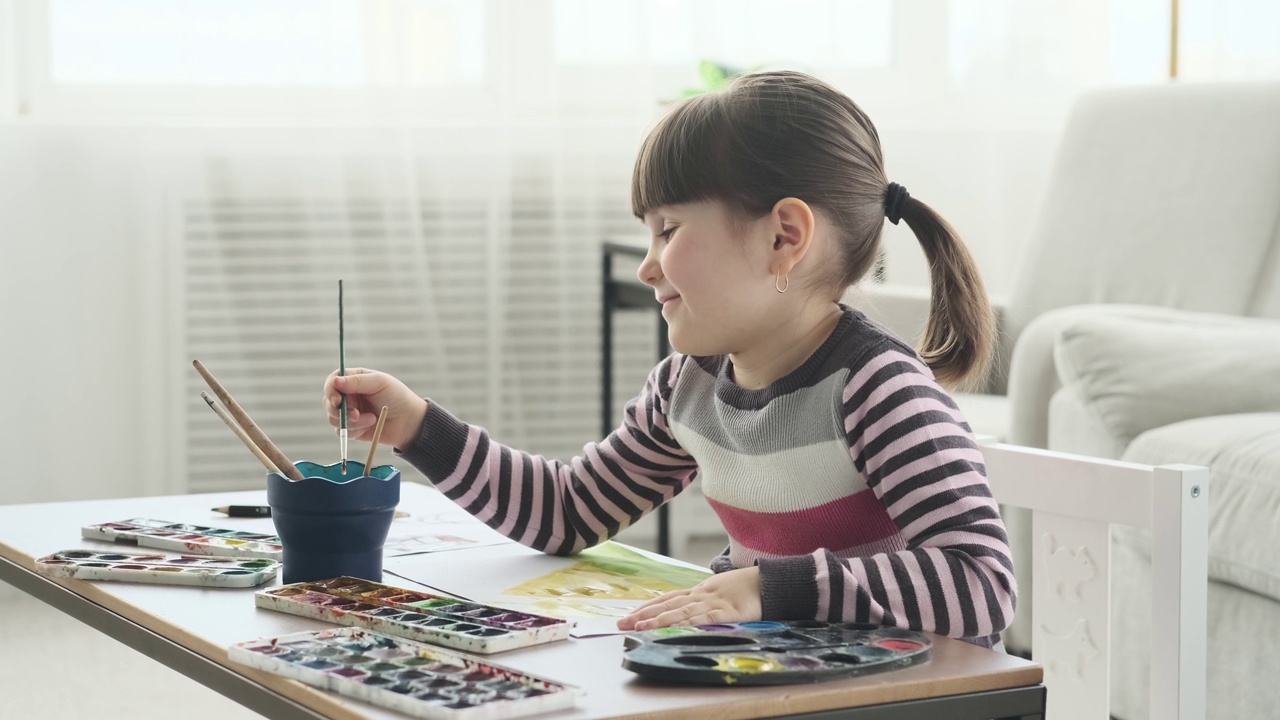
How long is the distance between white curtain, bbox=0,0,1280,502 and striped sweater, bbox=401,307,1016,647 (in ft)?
5.35

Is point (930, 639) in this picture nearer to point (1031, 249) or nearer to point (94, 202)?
point (1031, 249)

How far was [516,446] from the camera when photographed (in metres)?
2.78

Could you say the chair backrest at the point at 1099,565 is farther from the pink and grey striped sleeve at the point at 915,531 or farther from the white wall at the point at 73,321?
the white wall at the point at 73,321

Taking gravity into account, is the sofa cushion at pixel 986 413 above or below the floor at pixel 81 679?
above

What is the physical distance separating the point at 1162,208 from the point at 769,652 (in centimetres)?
186

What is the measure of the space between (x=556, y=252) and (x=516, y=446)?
38 cm

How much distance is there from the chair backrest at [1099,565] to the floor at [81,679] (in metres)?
1.21

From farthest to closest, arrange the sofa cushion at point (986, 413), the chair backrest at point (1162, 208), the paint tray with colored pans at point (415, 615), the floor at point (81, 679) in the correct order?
1. the chair backrest at point (1162, 208)
2. the sofa cushion at point (986, 413)
3. the floor at point (81, 679)
4. the paint tray with colored pans at point (415, 615)

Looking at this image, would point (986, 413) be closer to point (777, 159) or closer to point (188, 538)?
point (777, 159)

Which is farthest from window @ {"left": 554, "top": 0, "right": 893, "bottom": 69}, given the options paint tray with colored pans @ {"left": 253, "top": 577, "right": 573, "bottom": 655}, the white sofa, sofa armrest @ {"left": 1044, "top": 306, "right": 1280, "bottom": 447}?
paint tray with colored pans @ {"left": 253, "top": 577, "right": 573, "bottom": 655}

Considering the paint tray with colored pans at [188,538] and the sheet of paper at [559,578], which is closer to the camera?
the sheet of paper at [559,578]

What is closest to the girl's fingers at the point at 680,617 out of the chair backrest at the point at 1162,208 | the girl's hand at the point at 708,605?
the girl's hand at the point at 708,605

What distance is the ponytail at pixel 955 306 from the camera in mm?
1072

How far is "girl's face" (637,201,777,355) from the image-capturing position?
98 cm
